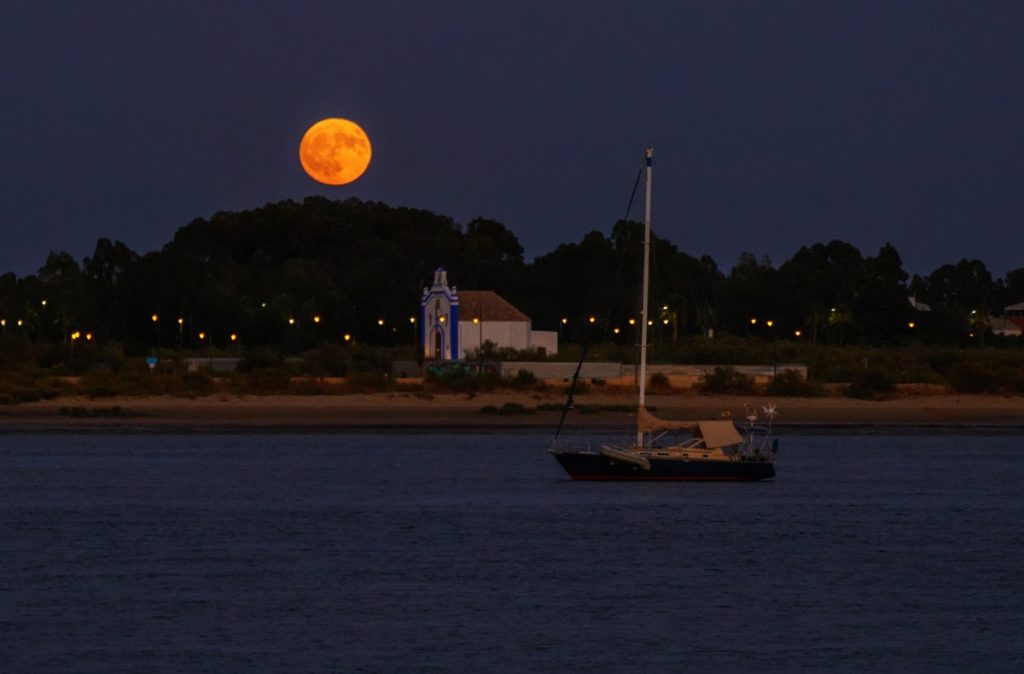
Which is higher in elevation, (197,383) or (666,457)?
(197,383)

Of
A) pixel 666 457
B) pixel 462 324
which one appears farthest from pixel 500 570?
pixel 462 324

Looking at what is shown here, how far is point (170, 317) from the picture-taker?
11756 centimetres

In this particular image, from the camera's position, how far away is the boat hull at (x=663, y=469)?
46281 mm

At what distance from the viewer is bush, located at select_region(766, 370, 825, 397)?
8569cm

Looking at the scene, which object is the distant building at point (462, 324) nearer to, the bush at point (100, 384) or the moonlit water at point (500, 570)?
the bush at point (100, 384)

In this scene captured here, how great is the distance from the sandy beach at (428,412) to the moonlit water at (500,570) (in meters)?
15.6

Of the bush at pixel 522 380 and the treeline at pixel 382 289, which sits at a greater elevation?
the treeline at pixel 382 289

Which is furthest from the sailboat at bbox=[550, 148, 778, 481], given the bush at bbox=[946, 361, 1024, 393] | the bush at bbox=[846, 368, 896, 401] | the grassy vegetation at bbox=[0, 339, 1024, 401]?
the bush at bbox=[946, 361, 1024, 393]

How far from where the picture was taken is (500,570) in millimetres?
34438

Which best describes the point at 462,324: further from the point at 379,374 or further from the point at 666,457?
the point at 666,457

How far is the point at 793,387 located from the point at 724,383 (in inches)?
146

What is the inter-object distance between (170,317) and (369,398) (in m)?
38.8

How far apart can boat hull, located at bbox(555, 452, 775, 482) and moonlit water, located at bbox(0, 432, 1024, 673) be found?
76 cm


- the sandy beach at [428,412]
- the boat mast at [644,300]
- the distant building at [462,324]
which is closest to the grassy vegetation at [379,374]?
the sandy beach at [428,412]
